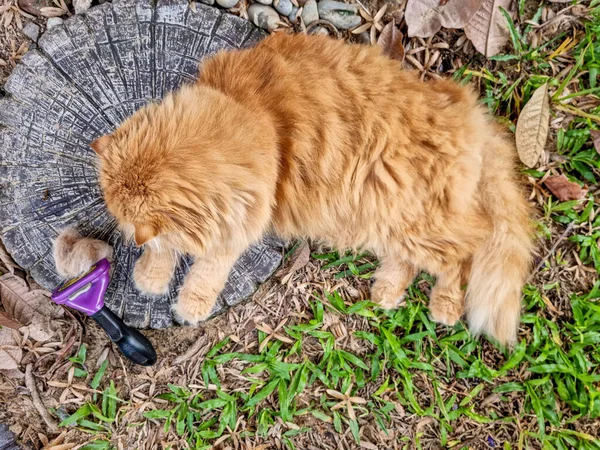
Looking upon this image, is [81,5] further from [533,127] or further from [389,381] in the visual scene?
[389,381]

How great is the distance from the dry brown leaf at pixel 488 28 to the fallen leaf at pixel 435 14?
0.06 meters


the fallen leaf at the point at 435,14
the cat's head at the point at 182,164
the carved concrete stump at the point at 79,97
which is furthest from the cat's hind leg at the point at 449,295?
the carved concrete stump at the point at 79,97

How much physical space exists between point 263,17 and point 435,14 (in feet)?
3.48

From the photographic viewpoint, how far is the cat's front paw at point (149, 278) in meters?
2.39

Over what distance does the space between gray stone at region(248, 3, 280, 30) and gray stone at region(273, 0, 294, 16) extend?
0.19 ft

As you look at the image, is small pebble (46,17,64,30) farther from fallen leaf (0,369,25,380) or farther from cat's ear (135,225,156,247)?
fallen leaf (0,369,25,380)

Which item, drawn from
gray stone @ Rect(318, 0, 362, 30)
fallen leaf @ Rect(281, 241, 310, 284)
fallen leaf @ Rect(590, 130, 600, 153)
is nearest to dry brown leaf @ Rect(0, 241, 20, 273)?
fallen leaf @ Rect(281, 241, 310, 284)

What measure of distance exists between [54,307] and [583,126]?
11.4ft

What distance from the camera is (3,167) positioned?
2.32 metres

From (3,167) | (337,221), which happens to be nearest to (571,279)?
(337,221)

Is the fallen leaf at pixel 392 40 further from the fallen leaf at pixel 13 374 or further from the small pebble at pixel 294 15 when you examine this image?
the fallen leaf at pixel 13 374

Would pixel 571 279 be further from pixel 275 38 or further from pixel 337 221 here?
pixel 275 38

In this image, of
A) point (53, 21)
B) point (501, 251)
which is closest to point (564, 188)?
point (501, 251)

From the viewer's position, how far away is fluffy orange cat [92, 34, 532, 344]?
181cm
